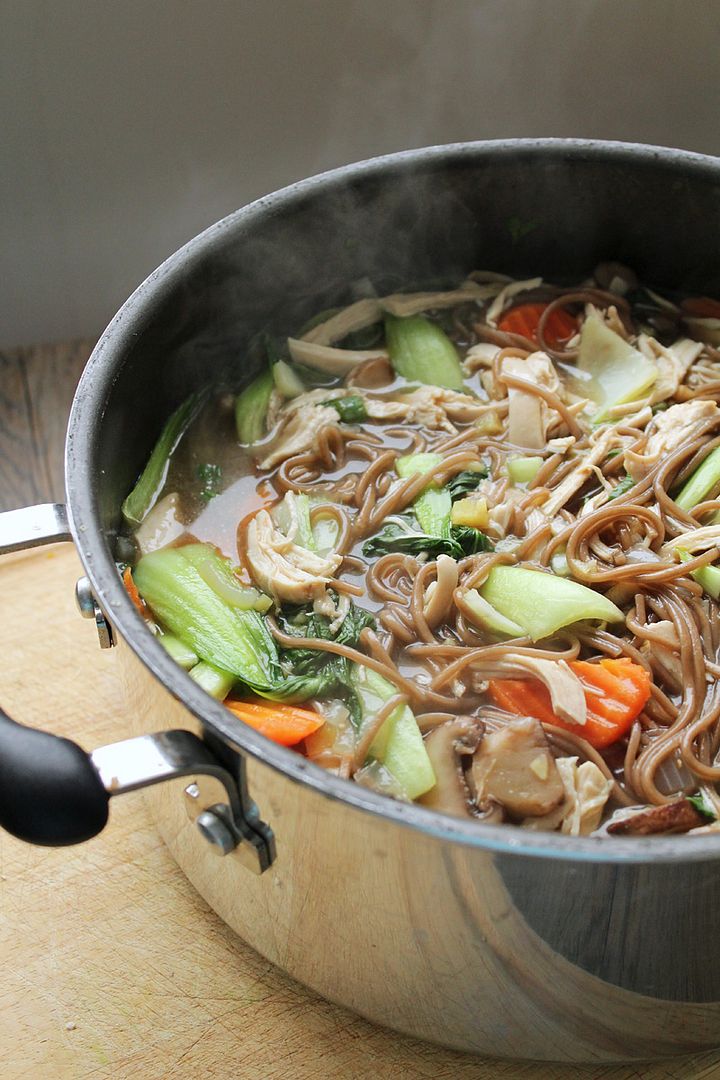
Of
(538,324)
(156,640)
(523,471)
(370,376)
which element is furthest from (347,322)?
(156,640)

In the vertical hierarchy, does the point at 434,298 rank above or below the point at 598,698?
above

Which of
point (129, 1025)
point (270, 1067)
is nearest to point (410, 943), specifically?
point (270, 1067)

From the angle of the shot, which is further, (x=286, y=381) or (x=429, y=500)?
(x=286, y=381)

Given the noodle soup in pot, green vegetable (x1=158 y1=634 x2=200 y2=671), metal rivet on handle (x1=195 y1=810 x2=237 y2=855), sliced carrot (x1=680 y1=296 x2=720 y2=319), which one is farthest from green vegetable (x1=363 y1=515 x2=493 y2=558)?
sliced carrot (x1=680 y1=296 x2=720 y2=319)

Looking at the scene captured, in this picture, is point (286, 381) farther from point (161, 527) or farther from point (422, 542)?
point (422, 542)

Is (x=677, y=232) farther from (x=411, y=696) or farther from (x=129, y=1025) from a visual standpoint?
(x=129, y=1025)

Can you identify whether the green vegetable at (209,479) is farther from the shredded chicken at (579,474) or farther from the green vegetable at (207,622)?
the shredded chicken at (579,474)

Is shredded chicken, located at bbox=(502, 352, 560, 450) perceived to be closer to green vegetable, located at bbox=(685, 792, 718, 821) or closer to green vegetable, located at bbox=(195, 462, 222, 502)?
green vegetable, located at bbox=(195, 462, 222, 502)
